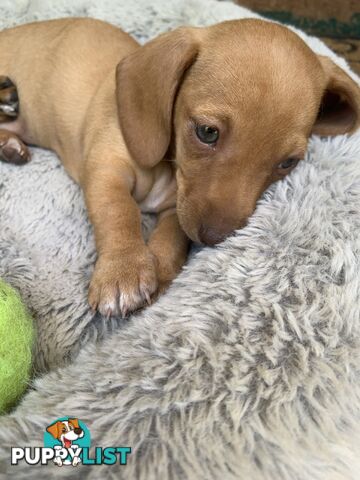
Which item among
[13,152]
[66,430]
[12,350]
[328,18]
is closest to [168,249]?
[12,350]

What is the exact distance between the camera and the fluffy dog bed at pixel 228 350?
1133mm

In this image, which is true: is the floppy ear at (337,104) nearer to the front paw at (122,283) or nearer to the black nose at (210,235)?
the black nose at (210,235)

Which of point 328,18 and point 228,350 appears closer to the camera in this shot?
point 228,350

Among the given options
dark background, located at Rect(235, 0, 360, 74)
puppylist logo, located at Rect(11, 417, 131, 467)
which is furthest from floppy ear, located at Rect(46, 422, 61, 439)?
dark background, located at Rect(235, 0, 360, 74)

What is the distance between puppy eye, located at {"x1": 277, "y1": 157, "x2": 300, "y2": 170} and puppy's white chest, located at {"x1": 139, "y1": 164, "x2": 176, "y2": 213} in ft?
1.34

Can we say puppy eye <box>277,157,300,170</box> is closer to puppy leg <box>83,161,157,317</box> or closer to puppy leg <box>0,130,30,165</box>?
puppy leg <box>83,161,157,317</box>

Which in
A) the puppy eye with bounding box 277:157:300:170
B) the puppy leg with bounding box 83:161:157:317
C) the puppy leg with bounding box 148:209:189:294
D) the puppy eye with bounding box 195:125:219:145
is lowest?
the puppy leg with bounding box 148:209:189:294

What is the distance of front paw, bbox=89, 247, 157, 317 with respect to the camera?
4.90 ft

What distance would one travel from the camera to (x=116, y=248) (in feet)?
5.24

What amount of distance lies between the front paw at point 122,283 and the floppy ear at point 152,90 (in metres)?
0.37

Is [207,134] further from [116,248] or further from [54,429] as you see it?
[54,429]

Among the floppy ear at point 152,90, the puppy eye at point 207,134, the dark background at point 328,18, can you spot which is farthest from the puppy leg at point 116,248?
the dark background at point 328,18

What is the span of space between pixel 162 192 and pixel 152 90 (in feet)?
1.33

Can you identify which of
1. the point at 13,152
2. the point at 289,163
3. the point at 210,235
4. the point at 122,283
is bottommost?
the point at 13,152
